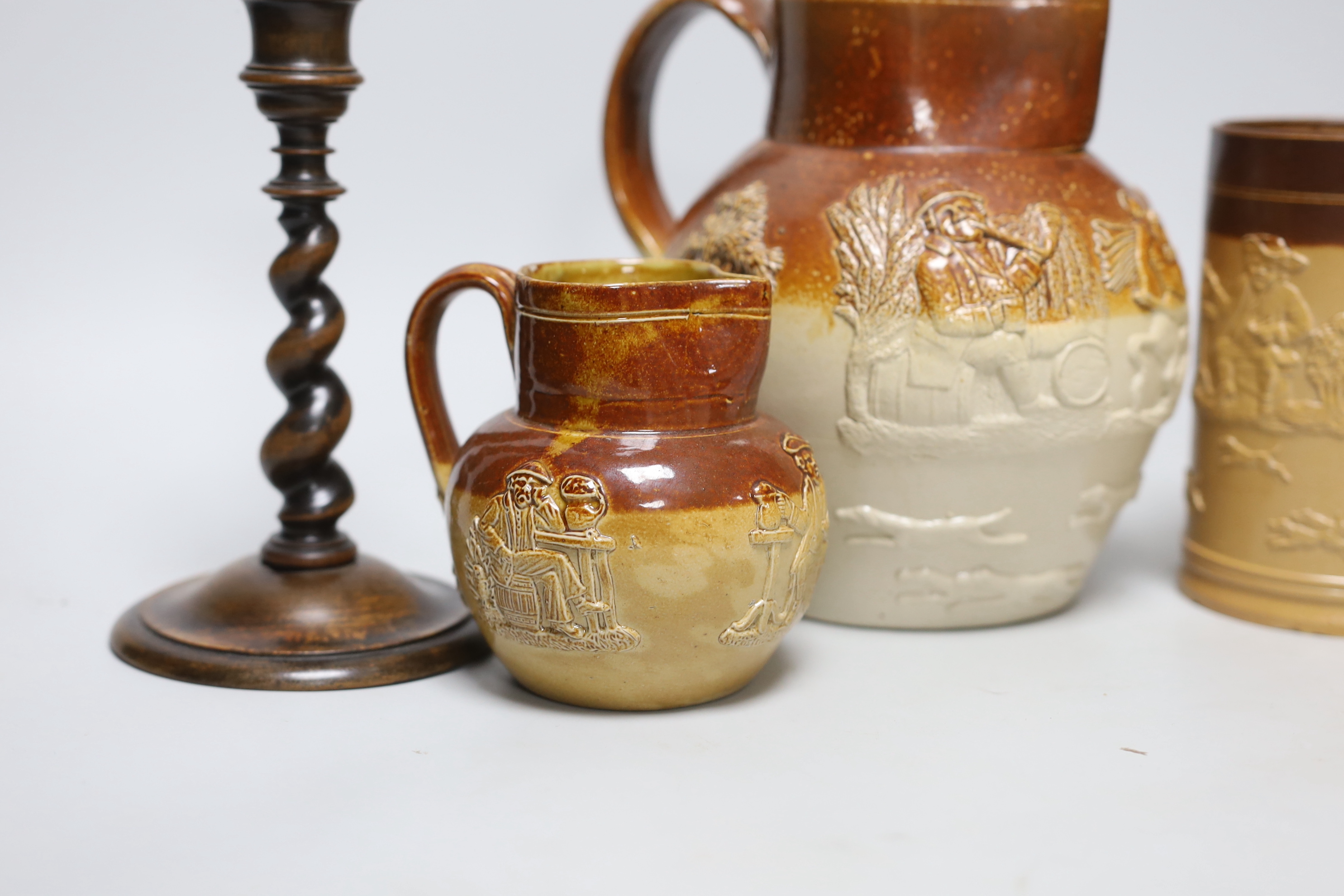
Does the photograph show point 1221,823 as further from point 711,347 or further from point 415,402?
point 415,402

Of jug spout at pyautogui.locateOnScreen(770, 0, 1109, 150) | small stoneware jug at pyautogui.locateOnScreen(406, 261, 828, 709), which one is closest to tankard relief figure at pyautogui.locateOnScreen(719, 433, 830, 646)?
small stoneware jug at pyautogui.locateOnScreen(406, 261, 828, 709)

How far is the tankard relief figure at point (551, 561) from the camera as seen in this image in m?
1.44

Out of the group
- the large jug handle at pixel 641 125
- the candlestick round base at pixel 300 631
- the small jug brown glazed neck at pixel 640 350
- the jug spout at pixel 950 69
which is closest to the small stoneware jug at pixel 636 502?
the small jug brown glazed neck at pixel 640 350

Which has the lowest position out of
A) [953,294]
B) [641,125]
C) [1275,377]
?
[1275,377]

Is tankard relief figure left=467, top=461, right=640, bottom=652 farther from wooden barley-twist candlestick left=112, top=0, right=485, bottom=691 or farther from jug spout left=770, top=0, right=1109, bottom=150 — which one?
jug spout left=770, top=0, right=1109, bottom=150

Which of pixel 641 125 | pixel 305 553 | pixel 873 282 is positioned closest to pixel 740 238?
pixel 873 282

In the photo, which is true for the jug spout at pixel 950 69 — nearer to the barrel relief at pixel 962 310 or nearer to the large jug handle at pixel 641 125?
the barrel relief at pixel 962 310

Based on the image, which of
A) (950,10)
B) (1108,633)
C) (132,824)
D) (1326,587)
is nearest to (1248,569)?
(1326,587)

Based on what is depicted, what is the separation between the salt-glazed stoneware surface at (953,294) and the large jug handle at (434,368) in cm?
32

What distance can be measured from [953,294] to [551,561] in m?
0.51

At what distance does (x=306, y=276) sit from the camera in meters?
1.64

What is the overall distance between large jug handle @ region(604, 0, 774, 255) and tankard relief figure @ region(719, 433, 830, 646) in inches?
21.2

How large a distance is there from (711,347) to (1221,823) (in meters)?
0.59

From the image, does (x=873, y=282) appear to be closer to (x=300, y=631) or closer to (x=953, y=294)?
(x=953, y=294)
